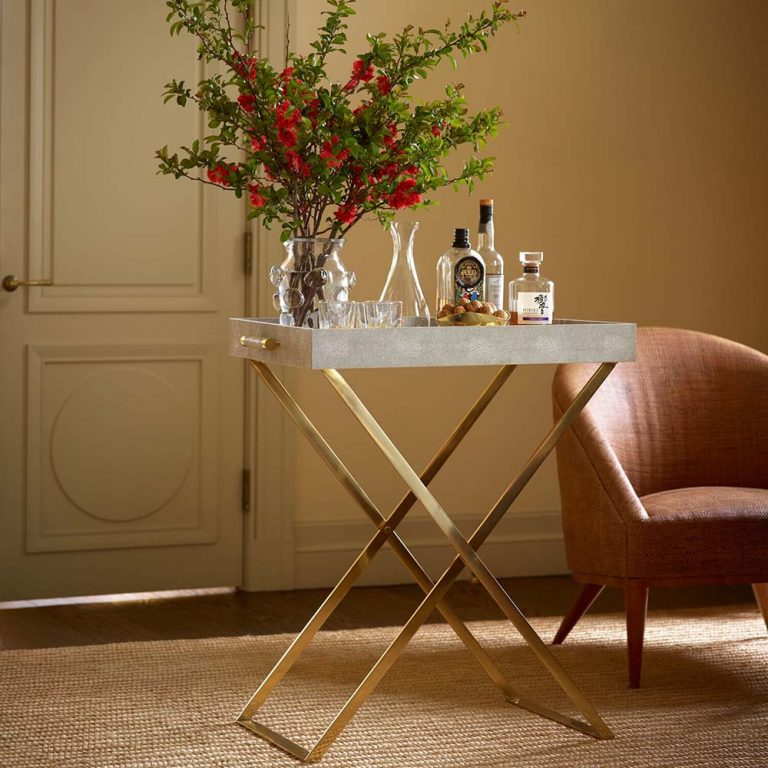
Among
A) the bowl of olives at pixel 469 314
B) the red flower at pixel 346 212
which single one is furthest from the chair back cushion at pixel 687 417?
the red flower at pixel 346 212

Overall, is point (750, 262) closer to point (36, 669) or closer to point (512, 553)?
point (512, 553)

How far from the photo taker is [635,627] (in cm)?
326

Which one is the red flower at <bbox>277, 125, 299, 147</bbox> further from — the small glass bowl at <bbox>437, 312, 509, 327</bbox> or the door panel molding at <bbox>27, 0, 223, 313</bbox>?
the door panel molding at <bbox>27, 0, 223, 313</bbox>

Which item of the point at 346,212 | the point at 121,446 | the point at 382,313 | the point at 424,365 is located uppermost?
the point at 346,212

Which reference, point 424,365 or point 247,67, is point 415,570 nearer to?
point 424,365

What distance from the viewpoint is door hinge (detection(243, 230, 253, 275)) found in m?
4.36

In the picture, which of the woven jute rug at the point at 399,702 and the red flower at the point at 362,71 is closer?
the red flower at the point at 362,71

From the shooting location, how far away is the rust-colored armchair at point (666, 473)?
319 cm

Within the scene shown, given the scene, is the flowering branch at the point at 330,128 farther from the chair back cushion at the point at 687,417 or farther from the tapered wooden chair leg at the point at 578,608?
the tapered wooden chair leg at the point at 578,608

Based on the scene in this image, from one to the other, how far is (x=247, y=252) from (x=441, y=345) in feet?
6.08

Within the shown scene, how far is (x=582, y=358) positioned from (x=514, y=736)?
2.89 feet

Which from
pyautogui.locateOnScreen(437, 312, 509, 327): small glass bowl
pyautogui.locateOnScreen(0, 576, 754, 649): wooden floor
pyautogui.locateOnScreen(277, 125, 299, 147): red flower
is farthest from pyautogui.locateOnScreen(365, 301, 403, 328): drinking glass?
pyautogui.locateOnScreen(0, 576, 754, 649): wooden floor

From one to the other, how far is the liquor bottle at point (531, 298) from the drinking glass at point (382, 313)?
30 centimetres

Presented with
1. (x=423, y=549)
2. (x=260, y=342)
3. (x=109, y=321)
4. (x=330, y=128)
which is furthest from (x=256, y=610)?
(x=330, y=128)
